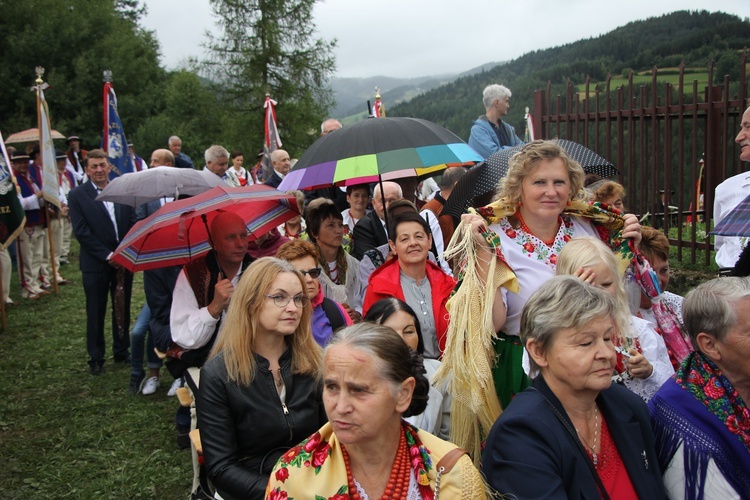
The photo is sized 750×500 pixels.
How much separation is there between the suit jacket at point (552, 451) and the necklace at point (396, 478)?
289 millimetres

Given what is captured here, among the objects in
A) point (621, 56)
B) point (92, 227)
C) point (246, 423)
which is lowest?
point (246, 423)

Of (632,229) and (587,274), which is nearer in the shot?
(587,274)

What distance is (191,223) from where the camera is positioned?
4.64 m

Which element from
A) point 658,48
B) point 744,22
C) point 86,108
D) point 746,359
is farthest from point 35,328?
point 86,108

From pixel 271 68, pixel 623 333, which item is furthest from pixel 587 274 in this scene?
pixel 271 68

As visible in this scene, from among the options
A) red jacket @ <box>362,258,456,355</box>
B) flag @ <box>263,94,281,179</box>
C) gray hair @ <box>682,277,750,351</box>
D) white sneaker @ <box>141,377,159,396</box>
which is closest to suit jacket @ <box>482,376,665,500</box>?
gray hair @ <box>682,277,750,351</box>

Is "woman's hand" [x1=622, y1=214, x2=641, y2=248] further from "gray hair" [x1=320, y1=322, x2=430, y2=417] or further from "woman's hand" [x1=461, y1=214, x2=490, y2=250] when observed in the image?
"gray hair" [x1=320, y1=322, x2=430, y2=417]

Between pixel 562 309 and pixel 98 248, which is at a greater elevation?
pixel 562 309

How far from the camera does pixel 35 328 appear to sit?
9.05m

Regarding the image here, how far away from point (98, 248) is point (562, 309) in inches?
224

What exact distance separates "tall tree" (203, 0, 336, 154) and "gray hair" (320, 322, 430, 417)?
2241cm

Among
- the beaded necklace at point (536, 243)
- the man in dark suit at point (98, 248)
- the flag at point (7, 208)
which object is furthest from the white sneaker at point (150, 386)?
the beaded necklace at point (536, 243)

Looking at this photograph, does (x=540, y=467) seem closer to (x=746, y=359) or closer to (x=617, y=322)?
(x=617, y=322)

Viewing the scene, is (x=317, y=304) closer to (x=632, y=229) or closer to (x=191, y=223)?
(x=191, y=223)
